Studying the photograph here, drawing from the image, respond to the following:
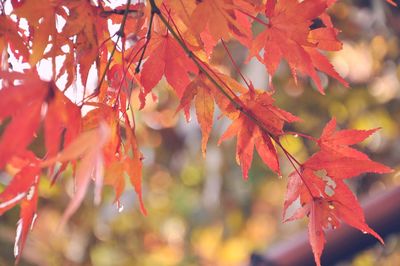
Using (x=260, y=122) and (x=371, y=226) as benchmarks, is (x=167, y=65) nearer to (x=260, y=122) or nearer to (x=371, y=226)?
(x=260, y=122)

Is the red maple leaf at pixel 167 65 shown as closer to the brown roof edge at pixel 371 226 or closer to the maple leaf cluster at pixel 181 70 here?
the maple leaf cluster at pixel 181 70

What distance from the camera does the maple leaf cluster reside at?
0.60 m

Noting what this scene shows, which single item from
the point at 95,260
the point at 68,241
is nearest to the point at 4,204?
the point at 95,260

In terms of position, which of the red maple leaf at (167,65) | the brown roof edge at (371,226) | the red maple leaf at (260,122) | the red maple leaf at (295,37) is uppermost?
the red maple leaf at (167,65)

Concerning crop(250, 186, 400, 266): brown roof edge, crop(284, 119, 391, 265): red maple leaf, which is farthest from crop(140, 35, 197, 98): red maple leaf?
crop(250, 186, 400, 266): brown roof edge

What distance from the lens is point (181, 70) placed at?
681mm

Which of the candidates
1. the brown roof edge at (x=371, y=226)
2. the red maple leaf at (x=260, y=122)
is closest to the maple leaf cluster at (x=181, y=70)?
the red maple leaf at (x=260, y=122)

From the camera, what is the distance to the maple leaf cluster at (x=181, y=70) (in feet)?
1.96

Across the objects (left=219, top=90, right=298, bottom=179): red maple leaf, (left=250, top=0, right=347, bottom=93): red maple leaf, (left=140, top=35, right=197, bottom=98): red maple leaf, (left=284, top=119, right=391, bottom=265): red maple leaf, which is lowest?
(left=284, top=119, right=391, bottom=265): red maple leaf

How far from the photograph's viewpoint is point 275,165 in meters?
0.68

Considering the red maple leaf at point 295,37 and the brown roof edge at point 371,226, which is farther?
the brown roof edge at point 371,226

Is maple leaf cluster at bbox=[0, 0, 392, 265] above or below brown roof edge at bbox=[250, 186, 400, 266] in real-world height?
above

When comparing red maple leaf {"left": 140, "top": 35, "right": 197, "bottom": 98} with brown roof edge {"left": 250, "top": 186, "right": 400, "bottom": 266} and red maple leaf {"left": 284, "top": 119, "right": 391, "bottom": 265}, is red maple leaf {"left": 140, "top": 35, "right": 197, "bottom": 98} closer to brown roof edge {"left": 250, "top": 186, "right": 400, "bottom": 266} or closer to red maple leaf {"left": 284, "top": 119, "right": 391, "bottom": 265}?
red maple leaf {"left": 284, "top": 119, "right": 391, "bottom": 265}

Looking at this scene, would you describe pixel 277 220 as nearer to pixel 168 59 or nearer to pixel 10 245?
pixel 10 245
